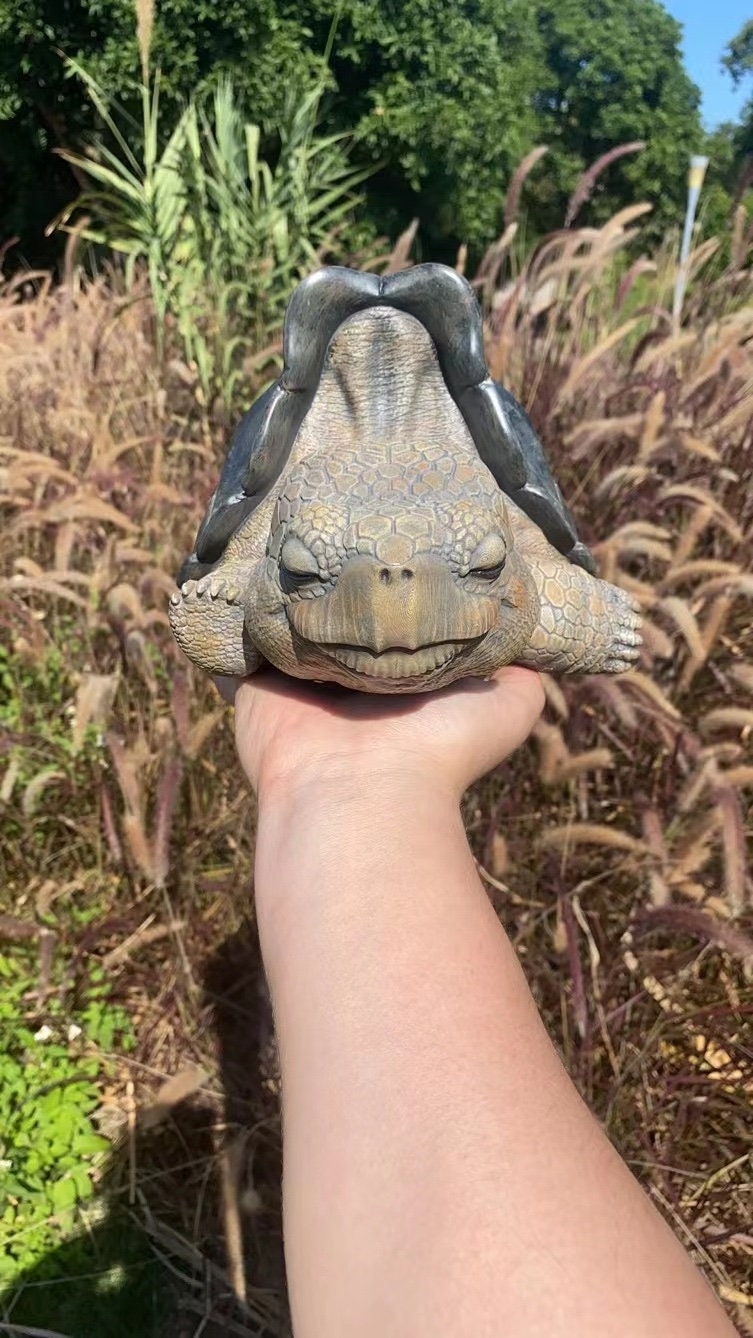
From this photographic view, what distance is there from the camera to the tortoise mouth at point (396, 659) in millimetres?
1287

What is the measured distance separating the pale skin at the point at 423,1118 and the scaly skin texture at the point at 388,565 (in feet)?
0.79

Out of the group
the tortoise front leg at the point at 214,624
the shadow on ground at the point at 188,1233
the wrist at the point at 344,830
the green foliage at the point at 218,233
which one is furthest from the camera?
the green foliage at the point at 218,233

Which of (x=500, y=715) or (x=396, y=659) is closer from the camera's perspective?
(x=396, y=659)

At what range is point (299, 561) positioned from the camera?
1.31m

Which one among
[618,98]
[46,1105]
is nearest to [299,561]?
[46,1105]

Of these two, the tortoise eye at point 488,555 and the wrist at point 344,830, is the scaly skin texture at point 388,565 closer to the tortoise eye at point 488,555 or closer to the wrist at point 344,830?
the tortoise eye at point 488,555

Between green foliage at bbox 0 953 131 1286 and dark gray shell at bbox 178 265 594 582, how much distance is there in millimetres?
1249

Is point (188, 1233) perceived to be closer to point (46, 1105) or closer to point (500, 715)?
point (46, 1105)

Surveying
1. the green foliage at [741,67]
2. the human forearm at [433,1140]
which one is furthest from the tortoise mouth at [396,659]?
the green foliage at [741,67]

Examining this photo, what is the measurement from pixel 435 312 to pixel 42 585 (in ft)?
3.86

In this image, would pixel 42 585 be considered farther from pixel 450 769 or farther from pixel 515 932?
pixel 515 932

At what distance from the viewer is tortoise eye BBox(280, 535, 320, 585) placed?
1.31 metres

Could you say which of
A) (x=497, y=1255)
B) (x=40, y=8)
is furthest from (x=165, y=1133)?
(x=40, y=8)

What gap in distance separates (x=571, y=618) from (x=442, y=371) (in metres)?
0.51
